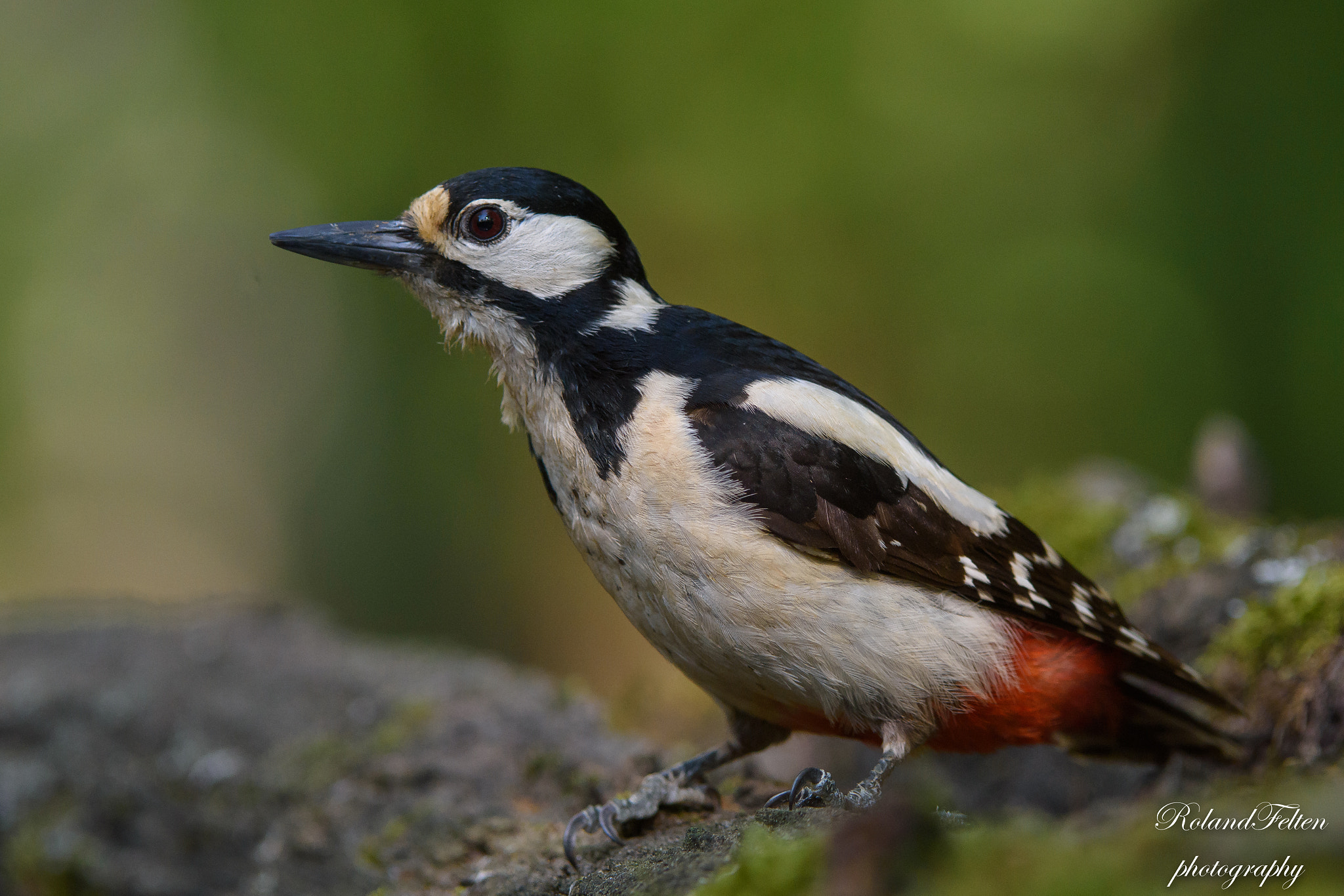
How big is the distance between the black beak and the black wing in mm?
1046

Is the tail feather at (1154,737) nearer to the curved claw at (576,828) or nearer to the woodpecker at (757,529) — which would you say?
the woodpecker at (757,529)

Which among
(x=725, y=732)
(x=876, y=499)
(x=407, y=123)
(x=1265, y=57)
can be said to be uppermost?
(x=1265, y=57)

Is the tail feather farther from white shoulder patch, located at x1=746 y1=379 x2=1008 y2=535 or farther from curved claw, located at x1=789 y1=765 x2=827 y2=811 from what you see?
curved claw, located at x1=789 y1=765 x2=827 y2=811

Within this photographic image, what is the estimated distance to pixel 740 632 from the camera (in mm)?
2594

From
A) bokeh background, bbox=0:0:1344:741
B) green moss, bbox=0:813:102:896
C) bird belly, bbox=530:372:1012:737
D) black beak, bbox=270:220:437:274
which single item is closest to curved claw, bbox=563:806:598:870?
bird belly, bbox=530:372:1012:737

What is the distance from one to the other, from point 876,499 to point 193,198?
891cm

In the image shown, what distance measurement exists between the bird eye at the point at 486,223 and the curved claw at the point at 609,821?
5.70 ft

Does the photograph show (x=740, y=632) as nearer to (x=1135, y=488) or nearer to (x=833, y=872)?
(x=833, y=872)

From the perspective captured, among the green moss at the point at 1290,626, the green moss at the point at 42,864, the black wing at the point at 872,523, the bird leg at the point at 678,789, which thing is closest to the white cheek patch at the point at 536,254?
the black wing at the point at 872,523

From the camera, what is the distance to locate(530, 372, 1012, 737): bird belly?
2.59 metres

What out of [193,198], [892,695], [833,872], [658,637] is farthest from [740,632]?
[193,198]

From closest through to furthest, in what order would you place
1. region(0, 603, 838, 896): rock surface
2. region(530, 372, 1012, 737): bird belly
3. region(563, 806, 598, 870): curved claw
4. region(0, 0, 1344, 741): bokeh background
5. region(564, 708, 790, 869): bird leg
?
region(530, 372, 1012, 737): bird belly < region(563, 806, 598, 870): curved claw < region(564, 708, 790, 869): bird leg < region(0, 603, 838, 896): rock surface < region(0, 0, 1344, 741): bokeh background

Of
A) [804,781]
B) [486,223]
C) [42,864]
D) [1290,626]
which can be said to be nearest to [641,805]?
[804,781]

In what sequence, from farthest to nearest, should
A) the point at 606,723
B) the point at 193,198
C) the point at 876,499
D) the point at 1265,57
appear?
the point at 193,198, the point at 1265,57, the point at 606,723, the point at 876,499
